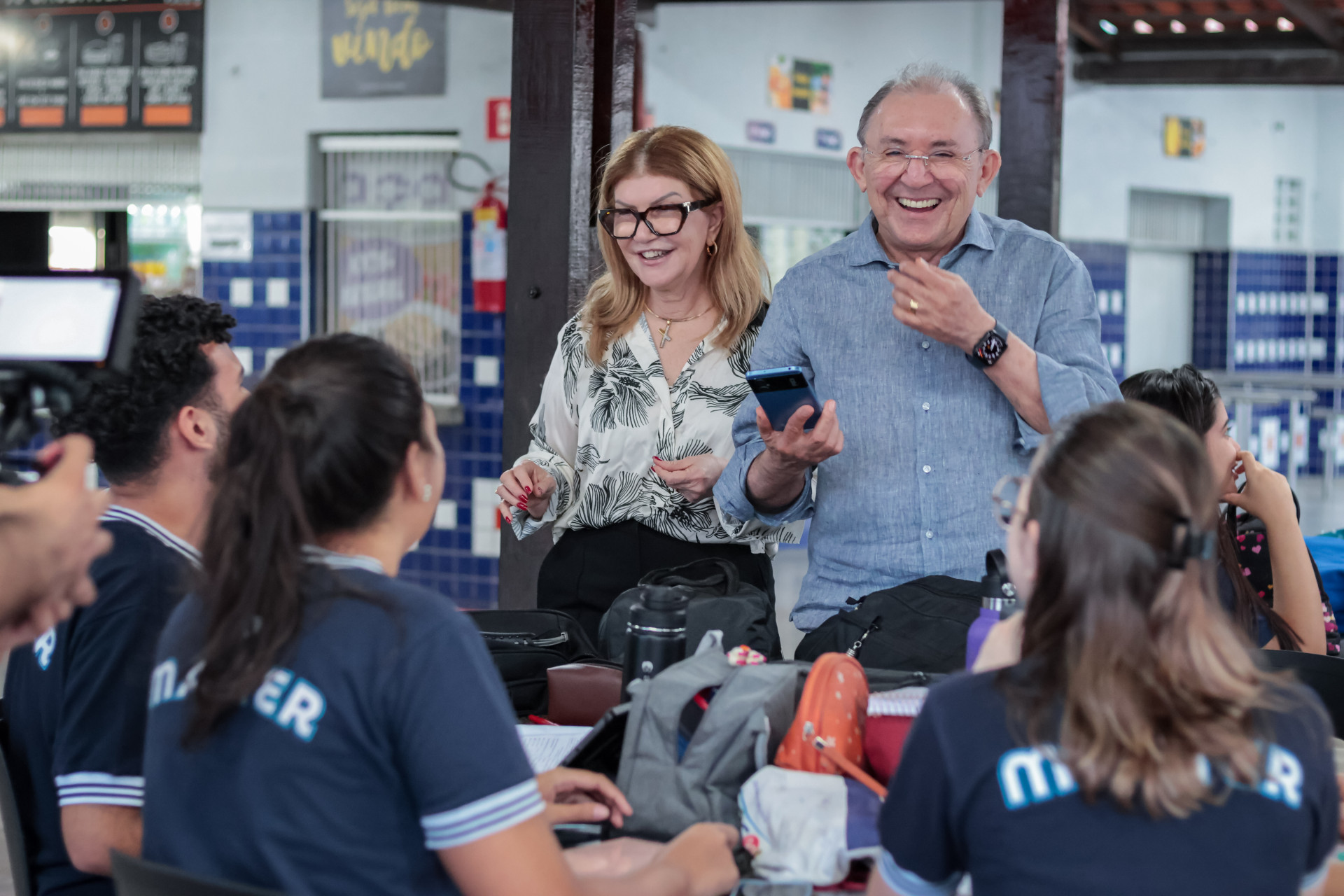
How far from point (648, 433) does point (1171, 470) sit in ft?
4.93

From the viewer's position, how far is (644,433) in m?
2.70

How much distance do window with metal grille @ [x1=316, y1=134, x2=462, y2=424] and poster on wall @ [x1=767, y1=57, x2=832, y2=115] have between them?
2.54 metres

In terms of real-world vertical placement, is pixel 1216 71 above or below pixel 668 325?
above

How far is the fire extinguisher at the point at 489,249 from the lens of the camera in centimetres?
673

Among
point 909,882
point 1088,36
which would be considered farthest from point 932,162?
point 1088,36

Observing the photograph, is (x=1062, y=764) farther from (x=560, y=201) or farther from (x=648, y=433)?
(x=560, y=201)

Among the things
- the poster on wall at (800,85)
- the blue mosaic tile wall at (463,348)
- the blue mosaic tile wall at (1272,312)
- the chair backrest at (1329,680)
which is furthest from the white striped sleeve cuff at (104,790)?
the blue mosaic tile wall at (1272,312)

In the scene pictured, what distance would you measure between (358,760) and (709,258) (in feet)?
5.70

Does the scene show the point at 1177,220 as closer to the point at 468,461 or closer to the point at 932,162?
the point at 468,461

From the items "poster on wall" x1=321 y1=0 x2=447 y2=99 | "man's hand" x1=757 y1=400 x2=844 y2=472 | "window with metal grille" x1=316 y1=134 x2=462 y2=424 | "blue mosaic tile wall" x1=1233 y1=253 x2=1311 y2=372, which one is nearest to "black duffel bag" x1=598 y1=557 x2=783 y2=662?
"man's hand" x1=757 y1=400 x2=844 y2=472

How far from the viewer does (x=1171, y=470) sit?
51.4 inches

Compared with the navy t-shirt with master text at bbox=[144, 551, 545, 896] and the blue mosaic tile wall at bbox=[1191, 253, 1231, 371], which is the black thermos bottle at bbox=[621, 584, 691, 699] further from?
the blue mosaic tile wall at bbox=[1191, 253, 1231, 371]

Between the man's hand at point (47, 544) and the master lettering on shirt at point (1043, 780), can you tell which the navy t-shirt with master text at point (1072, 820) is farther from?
the man's hand at point (47, 544)

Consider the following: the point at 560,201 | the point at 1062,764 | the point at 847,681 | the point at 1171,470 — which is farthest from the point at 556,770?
the point at 560,201
